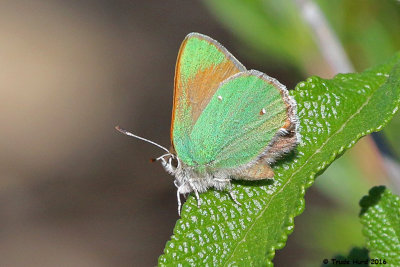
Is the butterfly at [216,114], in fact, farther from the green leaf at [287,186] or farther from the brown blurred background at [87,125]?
the brown blurred background at [87,125]

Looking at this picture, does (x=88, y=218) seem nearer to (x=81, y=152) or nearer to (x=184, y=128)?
(x=81, y=152)

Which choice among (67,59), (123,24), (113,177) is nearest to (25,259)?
(113,177)

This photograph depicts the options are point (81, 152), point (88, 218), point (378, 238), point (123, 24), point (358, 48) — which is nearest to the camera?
point (378, 238)

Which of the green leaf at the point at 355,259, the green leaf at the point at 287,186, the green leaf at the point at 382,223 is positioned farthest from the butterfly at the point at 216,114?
the green leaf at the point at 355,259

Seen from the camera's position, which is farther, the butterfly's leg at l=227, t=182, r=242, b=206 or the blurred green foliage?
the blurred green foliage

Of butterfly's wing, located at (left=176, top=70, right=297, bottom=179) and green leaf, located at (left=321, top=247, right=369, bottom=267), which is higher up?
butterfly's wing, located at (left=176, top=70, right=297, bottom=179)

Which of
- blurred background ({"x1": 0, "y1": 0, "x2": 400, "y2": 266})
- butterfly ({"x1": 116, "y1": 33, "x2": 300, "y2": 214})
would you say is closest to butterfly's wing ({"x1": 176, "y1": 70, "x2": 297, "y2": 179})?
butterfly ({"x1": 116, "y1": 33, "x2": 300, "y2": 214})

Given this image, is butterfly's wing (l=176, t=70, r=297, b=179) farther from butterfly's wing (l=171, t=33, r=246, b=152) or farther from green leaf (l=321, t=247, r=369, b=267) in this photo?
green leaf (l=321, t=247, r=369, b=267)
